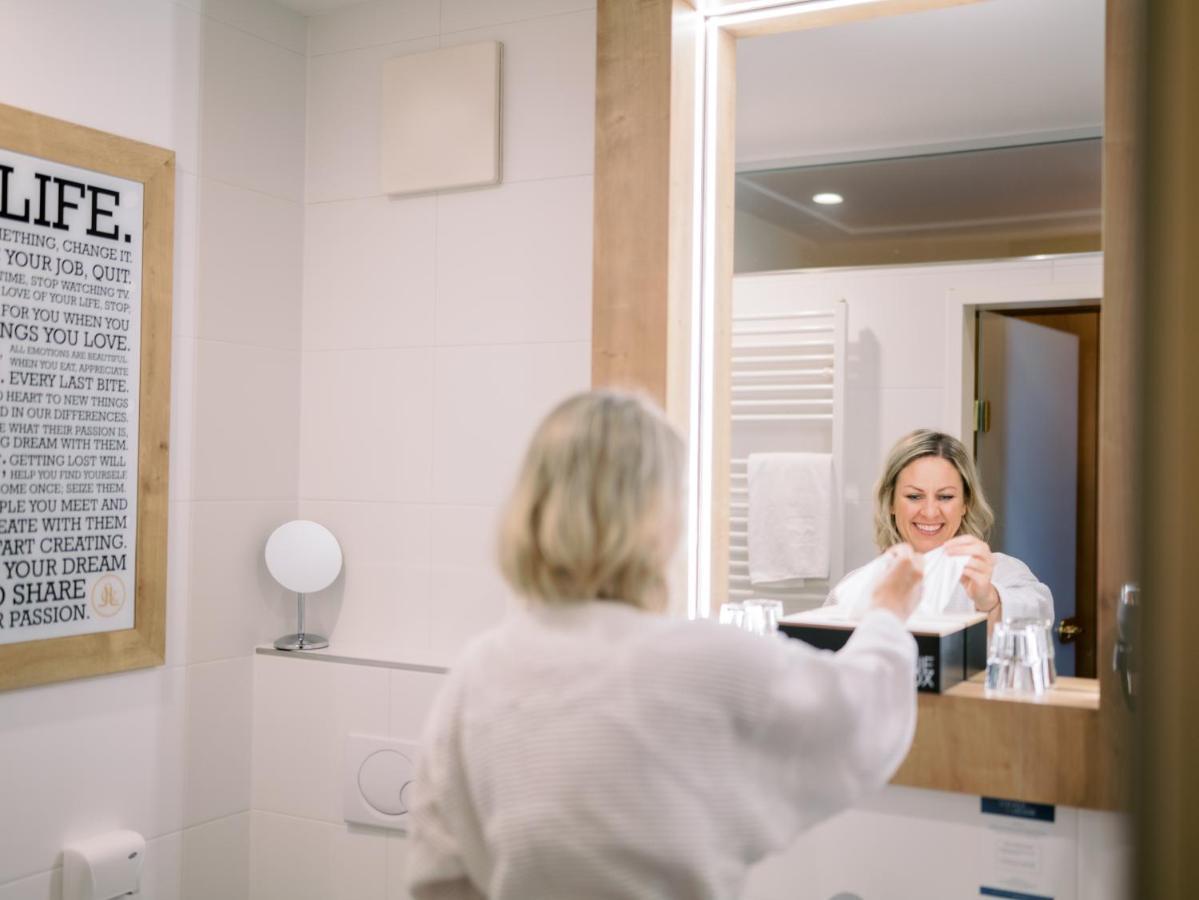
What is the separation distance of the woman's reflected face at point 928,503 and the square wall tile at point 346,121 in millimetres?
1245

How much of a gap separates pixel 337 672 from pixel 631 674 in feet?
4.52

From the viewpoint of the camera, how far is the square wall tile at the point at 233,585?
2.16 metres

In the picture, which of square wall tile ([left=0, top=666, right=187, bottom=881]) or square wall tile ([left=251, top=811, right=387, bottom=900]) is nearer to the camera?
square wall tile ([left=0, top=666, right=187, bottom=881])

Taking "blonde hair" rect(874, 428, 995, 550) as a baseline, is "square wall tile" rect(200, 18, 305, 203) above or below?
above

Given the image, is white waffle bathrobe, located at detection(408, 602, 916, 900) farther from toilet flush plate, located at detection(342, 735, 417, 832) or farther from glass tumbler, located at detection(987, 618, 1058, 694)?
toilet flush plate, located at detection(342, 735, 417, 832)

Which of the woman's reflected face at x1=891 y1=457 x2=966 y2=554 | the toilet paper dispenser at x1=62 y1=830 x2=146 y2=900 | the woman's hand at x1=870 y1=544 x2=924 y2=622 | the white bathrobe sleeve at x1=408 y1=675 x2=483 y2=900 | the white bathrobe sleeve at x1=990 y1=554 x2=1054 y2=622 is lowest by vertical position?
the toilet paper dispenser at x1=62 y1=830 x2=146 y2=900

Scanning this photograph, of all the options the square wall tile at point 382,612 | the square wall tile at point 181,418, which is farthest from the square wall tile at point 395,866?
the square wall tile at point 181,418

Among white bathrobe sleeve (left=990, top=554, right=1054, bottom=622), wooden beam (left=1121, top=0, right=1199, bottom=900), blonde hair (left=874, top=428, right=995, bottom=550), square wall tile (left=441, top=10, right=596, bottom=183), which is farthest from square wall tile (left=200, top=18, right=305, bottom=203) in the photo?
wooden beam (left=1121, top=0, right=1199, bottom=900)

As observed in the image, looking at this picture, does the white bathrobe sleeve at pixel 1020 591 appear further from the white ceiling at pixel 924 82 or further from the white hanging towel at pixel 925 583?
the white ceiling at pixel 924 82

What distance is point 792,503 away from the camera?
205 centimetres

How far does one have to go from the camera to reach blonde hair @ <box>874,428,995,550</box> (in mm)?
1839

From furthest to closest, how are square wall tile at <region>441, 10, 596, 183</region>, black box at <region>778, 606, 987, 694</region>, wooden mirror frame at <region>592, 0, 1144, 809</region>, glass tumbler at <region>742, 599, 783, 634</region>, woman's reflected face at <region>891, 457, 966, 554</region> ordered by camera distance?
1. square wall tile at <region>441, 10, 596, 183</region>
2. woman's reflected face at <region>891, 457, 966, 554</region>
3. glass tumbler at <region>742, 599, 783, 634</region>
4. black box at <region>778, 606, 987, 694</region>
5. wooden mirror frame at <region>592, 0, 1144, 809</region>

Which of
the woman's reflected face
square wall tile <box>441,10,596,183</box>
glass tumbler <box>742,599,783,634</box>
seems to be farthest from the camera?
square wall tile <box>441,10,596,183</box>

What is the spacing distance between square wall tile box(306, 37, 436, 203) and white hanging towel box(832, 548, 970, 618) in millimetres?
1267
